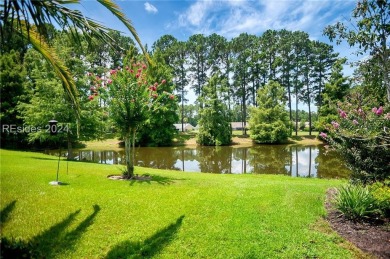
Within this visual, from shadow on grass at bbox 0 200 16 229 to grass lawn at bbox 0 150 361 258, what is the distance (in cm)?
2

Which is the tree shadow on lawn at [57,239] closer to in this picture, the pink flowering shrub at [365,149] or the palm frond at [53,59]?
the palm frond at [53,59]

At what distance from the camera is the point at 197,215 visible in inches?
230

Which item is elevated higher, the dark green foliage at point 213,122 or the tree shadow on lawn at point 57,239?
the dark green foliage at point 213,122

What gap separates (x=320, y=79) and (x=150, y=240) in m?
49.1

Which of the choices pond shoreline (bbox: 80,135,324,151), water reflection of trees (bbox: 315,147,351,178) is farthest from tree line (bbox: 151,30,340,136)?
water reflection of trees (bbox: 315,147,351,178)

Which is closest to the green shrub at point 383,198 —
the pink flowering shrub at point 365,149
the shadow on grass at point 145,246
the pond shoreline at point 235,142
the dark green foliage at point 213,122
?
the pink flowering shrub at point 365,149


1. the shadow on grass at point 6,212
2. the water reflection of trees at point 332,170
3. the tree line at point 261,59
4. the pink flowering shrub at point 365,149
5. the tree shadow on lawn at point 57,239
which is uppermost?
the tree line at point 261,59

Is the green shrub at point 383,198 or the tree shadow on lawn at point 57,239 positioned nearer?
the tree shadow on lawn at point 57,239

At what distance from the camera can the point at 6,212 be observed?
554 centimetres

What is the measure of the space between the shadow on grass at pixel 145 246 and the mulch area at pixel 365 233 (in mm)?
3562

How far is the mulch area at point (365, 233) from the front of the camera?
4.67 metres

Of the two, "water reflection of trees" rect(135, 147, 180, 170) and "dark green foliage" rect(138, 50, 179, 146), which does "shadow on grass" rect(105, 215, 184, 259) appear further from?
"dark green foliage" rect(138, 50, 179, 146)

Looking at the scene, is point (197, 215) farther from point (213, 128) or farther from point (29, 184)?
point (213, 128)

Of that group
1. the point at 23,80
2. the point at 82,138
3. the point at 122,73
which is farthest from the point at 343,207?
the point at 23,80
